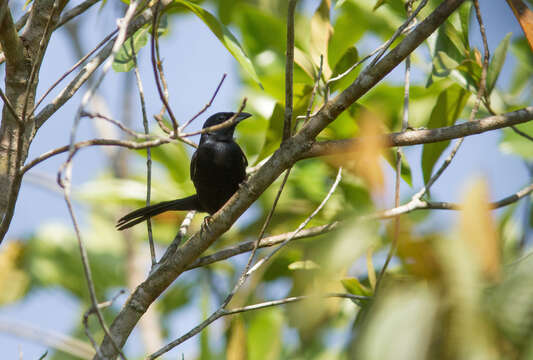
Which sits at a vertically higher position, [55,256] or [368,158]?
[55,256]

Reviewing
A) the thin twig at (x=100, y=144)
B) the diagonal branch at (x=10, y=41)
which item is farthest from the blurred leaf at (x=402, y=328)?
the diagonal branch at (x=10, y=41)

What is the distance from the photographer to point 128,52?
105 inches

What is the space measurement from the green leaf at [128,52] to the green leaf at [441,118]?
1296mm

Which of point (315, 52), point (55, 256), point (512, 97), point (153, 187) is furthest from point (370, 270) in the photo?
point (55, 256)

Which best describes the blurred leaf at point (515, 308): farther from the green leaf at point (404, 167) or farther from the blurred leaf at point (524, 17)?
the green leaf at point (404, 167)

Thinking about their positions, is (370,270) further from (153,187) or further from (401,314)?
(153,187)

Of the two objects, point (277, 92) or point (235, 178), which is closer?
point (277, 92)

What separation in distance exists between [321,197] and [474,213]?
8.30ft

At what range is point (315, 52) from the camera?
269 centimetres

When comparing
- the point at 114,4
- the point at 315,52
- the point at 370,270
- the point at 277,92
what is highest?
the point at 114,4

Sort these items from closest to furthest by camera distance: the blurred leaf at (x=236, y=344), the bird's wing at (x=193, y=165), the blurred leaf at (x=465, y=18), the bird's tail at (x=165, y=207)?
the blurred leaf at (x=465, y=18), the blurred leaf at (x=236, y=344), the bird's tail at (x=165, y=207), the bird's wing at (x=193, y=165)

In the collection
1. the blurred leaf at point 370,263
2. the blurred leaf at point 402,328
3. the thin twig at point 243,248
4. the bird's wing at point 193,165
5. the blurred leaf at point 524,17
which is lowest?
the blurred leaf at point 402,328

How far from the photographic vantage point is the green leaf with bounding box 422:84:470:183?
245 cm

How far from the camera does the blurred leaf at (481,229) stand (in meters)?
0.70
